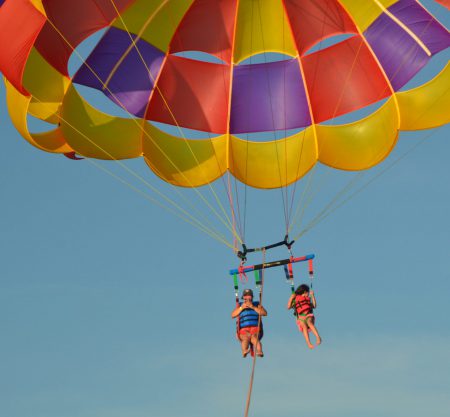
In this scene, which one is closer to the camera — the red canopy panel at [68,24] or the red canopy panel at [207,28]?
the red canopy panel at [68,24]

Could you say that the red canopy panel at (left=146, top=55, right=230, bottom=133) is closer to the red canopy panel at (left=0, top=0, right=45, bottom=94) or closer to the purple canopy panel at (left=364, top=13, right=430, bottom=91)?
the purple canopy panel at (left=364, top=13, right=430, bottom=91)

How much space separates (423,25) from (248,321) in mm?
5210

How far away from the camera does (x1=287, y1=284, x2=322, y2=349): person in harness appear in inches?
672

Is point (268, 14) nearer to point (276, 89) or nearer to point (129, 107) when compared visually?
point (276, 89)

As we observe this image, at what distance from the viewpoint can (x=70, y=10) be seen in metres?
17.8

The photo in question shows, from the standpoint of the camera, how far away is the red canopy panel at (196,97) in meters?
19.2

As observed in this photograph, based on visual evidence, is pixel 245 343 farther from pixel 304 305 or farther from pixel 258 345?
pixel 304 305

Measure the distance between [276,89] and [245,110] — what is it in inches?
22.9

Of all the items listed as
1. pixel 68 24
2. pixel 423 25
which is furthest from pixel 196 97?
pixel 423 25

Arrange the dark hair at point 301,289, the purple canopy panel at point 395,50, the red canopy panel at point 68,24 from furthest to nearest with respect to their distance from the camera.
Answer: the purple canopy panel at point 395,50
the red canopy panel at point 68,24
the dark hair at point 301,289

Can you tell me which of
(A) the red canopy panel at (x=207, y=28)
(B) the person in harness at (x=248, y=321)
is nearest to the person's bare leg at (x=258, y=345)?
(B) the person in harness at (x=248, y=321)

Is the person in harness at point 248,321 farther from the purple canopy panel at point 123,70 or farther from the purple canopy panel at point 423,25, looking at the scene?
the purple canopy panel at point 423,25

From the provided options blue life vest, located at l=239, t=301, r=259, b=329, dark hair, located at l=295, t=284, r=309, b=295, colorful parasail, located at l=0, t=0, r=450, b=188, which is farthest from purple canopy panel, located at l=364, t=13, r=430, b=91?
blue life vest, located at l=239, t=301, r=259, b=329

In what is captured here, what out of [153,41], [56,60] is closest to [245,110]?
[153,41]
